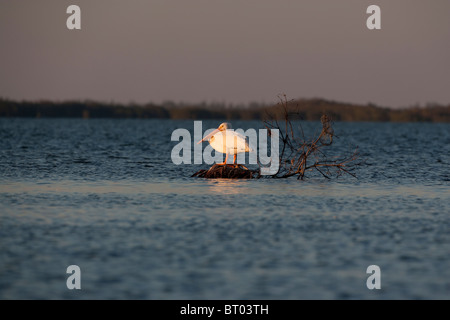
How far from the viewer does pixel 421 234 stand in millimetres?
13000

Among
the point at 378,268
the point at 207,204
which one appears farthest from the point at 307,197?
the point at 378,268

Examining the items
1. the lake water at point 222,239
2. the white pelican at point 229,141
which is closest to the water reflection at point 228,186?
the lake water at point 222,239

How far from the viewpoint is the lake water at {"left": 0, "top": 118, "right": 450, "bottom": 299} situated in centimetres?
926

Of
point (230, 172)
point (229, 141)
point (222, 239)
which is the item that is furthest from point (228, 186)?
point (222, 239)

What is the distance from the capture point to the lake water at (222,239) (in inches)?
364

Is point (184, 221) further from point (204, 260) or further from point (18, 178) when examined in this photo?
point (18, 178)

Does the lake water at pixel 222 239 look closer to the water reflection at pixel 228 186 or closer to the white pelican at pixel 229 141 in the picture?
the water reflection at pixel 228 186

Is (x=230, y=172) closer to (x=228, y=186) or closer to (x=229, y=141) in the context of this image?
(x=229, y=141)

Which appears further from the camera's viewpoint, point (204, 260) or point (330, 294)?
point (204, 260)

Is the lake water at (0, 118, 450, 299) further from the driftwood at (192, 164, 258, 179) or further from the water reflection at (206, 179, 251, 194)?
the driftwood at (192, 164, 258, 179)

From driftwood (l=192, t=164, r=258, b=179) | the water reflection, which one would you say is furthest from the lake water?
driftwood (l=192, t=164, r=258, b=179)
